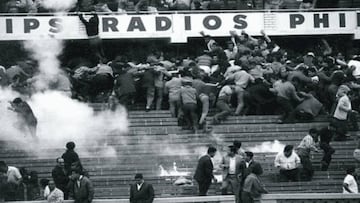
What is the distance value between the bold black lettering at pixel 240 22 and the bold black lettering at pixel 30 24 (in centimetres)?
553

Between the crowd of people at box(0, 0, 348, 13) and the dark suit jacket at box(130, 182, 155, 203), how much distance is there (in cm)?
1176

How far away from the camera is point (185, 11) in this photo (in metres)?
38.6

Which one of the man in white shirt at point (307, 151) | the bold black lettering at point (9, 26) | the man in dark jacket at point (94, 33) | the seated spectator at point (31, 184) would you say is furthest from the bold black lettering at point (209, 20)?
the seated spectator at point (31, 184)

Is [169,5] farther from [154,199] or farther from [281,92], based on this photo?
[154,199]

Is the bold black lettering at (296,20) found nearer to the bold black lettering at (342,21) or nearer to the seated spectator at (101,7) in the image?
the bold black lettering at (342,21)

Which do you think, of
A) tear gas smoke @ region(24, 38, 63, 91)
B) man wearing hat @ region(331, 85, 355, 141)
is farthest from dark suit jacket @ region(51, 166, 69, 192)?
tear gas smoke @ region(24, 38, 63, 91)

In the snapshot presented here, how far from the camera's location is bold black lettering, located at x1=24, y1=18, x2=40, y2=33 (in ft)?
123

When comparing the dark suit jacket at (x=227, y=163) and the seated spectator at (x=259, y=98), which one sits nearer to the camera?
the dark suit jacket at (x=227, y=163)

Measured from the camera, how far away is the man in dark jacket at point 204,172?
27922 millimetres

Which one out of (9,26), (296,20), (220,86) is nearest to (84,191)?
(220,86)

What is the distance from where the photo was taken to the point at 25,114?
3145 cm

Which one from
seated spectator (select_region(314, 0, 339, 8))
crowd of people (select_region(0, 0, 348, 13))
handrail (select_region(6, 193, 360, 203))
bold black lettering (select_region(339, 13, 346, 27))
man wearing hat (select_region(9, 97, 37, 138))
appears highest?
crowd of people (select_region(0, 0, 348, 13))

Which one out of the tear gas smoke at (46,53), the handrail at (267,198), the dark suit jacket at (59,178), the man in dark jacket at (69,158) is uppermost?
the tear gas smoke at (46,53)

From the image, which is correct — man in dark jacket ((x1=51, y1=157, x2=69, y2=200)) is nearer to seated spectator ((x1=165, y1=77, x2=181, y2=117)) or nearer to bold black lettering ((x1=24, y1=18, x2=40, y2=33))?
seated spectator ((x1=165, y1=77, x2=181, y2=117))
